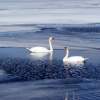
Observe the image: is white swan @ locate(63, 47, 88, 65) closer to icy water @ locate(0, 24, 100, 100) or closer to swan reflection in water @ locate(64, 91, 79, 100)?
icy water @ locate(0, 24, 100, 100)

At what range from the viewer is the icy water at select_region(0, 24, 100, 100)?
1124 centimetres

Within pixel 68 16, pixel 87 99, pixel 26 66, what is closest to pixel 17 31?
pixel 68 16

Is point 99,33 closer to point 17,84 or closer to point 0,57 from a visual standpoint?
point 0,57

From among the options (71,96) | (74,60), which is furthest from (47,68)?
(71,96)

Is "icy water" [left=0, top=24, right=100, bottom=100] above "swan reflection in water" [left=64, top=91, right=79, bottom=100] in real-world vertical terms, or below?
above

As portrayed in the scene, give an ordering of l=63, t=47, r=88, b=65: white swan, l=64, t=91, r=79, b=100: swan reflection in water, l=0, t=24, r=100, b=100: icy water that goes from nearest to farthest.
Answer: l=64, t=91, r=79, b=100: swan reflection in water, l=0, t=24, r=100, b=100: icy water, l=63, t=47, r=88, b=65: white swan

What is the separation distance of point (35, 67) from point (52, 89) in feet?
8.42

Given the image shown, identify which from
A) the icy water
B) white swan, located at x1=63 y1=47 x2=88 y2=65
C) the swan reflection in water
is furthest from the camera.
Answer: white swan, located at x1=63 y1=47 x2=88 y2=65

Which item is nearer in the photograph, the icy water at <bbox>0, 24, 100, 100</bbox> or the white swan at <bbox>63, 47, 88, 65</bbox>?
the icy water at <bbox>0, 24, 100, 100</bbox>

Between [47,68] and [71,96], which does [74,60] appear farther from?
[71,96]

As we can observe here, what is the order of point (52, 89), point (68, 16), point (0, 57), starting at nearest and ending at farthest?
1. point (52, 89)
2. point (0, 57)
3. point (68, 16)

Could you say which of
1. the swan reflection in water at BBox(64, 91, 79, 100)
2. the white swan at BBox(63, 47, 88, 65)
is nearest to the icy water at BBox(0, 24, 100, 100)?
the swan reflection in water at BBox(64, 91, 79, 100)

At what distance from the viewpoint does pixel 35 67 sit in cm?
1414

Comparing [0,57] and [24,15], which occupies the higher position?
[24,15]
